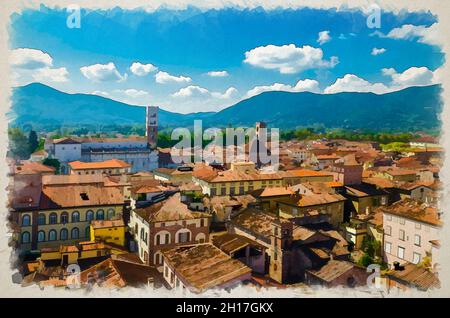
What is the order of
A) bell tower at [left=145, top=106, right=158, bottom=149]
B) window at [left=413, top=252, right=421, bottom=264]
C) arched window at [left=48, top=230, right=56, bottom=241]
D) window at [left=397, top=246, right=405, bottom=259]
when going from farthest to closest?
bell tower at [left=145, top=106, right=158, bottom=149], arched window at [left=48, top=230, right=56, bottom=241], window at [left=397, top=246, right=405, bottom=259], window at [left=413, top=252, right=421, bottom=264]

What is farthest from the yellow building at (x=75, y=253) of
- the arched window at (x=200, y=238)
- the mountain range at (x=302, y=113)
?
the mountain range at (x=302, y=113)

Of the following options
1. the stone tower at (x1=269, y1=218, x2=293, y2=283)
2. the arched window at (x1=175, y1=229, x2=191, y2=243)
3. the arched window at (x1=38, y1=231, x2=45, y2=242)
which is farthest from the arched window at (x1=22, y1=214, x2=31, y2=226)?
the stone tower at (x1=269, y1=218, x2=293, y2=283)

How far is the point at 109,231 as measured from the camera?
12.3m

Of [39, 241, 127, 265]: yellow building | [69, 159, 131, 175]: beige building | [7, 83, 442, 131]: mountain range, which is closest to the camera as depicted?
[39, 241, 127, 265]: yellow building

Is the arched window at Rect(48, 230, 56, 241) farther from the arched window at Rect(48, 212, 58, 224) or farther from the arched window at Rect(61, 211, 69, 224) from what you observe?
the arched window at Rect(61, 211, 69, 224)

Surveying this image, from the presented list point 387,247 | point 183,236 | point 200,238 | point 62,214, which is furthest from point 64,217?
point 387,247

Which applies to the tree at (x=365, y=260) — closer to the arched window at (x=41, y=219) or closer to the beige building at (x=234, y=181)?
the beige building at (x=234, y=181)

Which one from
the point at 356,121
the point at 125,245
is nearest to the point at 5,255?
the point at 125,245

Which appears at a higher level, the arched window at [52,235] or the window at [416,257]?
the arched window at [52,235]

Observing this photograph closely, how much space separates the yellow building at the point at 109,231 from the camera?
40.0 ft

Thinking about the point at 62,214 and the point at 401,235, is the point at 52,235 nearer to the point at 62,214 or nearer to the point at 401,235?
the point at 62,214

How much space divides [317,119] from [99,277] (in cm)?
4489

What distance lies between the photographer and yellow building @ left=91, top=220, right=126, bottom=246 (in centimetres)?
1220
